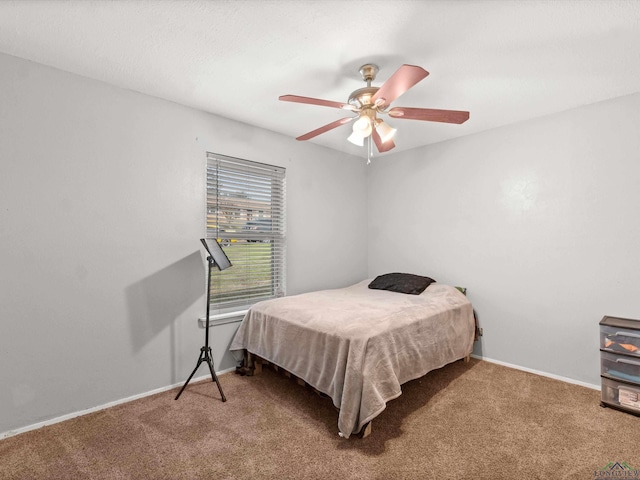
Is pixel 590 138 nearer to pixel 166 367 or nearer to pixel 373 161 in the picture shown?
pixel 373 161

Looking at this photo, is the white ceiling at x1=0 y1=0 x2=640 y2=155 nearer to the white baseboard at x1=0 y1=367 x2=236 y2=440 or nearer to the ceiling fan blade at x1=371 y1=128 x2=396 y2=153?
the ceiling fan blade at x1=371 y1=128 x2=396 y2=153

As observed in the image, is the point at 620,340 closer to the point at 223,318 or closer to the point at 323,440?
the point at 323,440

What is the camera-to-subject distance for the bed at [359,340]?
75.2 inches

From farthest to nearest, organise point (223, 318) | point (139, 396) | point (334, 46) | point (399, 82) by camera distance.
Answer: point (223, 318) → point (139, 396) → point (334, 46) → point (399, 82)

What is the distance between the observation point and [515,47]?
1.93 meters

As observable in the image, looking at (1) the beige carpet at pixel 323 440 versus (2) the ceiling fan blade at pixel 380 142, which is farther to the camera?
(2) the ceiling fan blade at pixel 380 142

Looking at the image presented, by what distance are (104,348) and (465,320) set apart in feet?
10.3

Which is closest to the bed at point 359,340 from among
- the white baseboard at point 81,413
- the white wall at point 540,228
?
the white wall at point 540,228

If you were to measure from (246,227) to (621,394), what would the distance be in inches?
132

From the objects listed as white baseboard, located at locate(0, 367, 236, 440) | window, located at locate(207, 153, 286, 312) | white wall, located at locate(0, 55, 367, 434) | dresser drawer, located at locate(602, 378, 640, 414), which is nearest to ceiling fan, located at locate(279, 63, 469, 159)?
window, located at locate(207, 153, 286, 312)

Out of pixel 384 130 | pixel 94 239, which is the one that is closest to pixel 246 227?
pixel 94 239

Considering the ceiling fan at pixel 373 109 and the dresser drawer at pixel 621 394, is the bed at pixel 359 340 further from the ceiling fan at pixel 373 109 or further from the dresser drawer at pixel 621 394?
the ceiling fan at pixel 373 109

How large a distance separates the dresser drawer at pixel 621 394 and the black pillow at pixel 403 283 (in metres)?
1.56

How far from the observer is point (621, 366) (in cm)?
233
